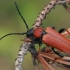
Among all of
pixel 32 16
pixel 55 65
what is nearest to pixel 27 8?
pixel 32 16

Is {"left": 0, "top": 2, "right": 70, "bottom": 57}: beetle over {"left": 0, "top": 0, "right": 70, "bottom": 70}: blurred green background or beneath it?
beneath

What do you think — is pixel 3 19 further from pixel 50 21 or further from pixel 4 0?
pixel 50 21

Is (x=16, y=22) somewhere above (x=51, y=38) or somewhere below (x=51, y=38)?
above

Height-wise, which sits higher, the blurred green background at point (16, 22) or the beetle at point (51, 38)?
the blurred green background at point (16, 22)

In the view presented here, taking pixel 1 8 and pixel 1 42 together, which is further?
pixel 1 8

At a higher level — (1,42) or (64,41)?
(1,42)

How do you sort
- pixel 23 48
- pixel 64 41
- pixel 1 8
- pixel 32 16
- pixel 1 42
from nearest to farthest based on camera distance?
pixel 23 48, pixel 64 41, pixel 1 42, pixel 32 16, pixel 1 8

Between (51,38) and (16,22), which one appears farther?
(16,22)

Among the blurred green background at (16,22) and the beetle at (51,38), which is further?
the blurred green background at (16,22)
